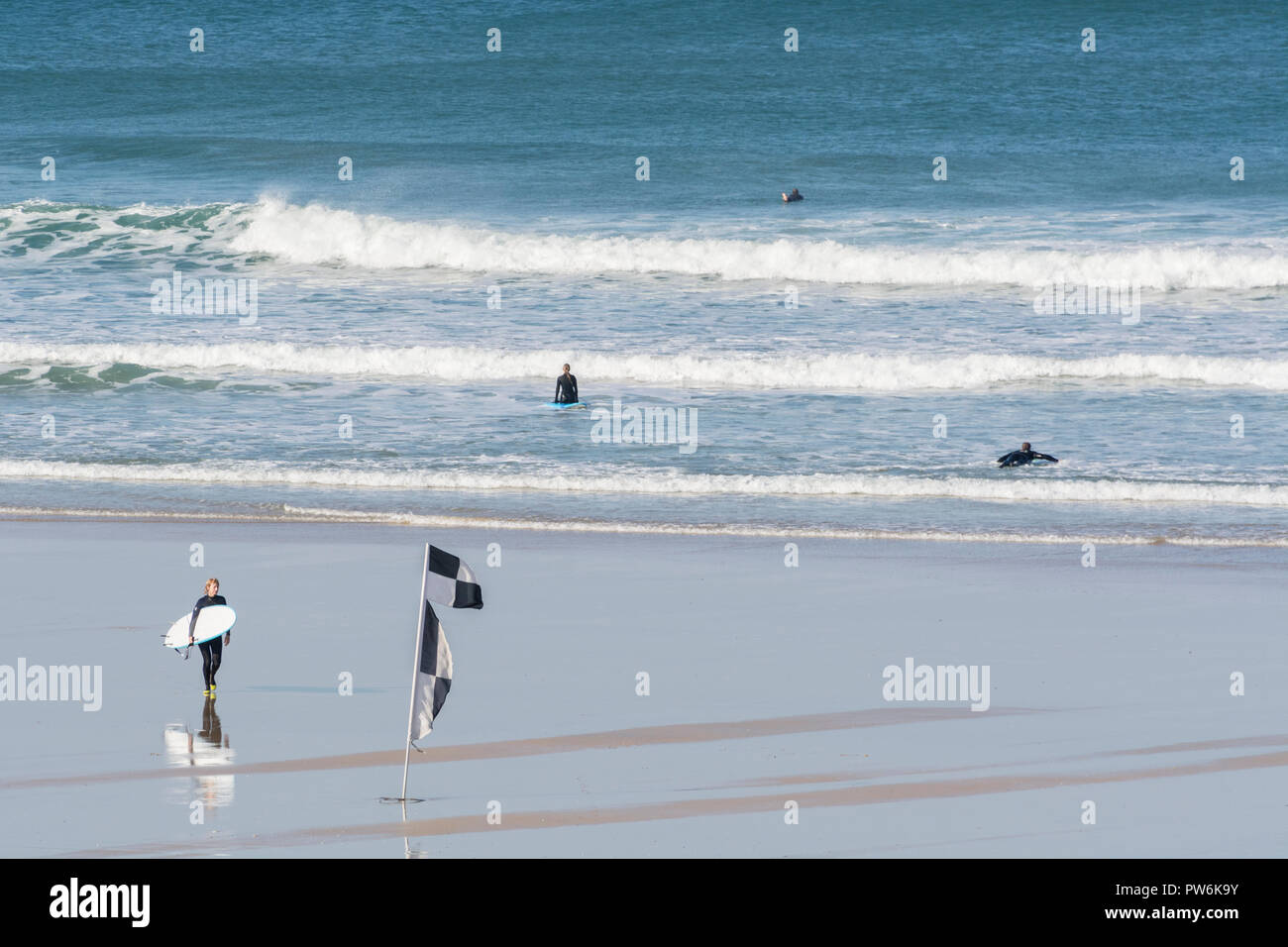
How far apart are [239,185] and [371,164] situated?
3812 millimetres

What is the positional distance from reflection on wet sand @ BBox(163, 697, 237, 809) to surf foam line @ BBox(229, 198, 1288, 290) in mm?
21528

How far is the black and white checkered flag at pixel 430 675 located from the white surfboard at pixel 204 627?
2277 millimetres

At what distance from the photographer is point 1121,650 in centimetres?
1087

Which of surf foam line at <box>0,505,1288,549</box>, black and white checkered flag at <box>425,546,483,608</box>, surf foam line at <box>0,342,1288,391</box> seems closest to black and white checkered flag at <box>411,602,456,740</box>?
black and white checkered flag at <box>425,546,483,608</box>

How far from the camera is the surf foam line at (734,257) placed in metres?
28.5

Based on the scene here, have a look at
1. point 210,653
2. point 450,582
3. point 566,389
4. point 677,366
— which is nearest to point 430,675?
point 450,582

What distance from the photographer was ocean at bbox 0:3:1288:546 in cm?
1744

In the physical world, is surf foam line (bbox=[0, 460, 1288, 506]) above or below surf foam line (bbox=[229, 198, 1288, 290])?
below

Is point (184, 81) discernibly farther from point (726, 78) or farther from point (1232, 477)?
point (1232, 477)

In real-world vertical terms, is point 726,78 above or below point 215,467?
above

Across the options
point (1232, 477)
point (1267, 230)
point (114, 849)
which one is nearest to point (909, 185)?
point (1267, 230)

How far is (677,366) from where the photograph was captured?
23172 mm

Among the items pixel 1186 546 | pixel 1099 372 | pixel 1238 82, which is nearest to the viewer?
pixel 1186 546

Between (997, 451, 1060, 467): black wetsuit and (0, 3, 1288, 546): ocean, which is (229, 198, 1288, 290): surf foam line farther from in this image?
(997, 451, 1060, 467): black wetsuit
